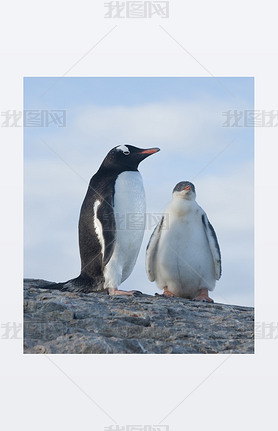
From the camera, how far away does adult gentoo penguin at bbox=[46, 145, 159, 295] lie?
23.9ft

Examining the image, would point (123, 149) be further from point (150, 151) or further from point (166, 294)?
point (166, 294)

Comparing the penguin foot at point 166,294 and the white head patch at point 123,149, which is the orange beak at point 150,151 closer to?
the white head patch at point 123,149

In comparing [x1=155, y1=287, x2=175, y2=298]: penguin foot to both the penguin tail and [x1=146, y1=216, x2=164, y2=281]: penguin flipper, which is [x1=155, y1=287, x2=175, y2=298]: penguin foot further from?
the penguin tail

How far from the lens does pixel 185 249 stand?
719 cm

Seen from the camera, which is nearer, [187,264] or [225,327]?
[225,327]

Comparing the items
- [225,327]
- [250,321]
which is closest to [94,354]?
[225,327]

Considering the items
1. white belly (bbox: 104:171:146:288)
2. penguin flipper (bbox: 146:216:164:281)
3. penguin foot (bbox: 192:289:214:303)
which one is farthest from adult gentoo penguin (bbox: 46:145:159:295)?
penguin foot (bbox: 192:289:214:303)

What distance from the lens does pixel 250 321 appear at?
21.9 ft

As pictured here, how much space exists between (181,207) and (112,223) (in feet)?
2.12

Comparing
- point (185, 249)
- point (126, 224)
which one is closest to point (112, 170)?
point (126, 224)

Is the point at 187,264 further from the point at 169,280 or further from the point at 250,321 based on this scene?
the point at 250,321

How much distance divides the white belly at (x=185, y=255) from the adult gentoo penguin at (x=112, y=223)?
13.7 inches

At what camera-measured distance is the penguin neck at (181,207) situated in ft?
23.7

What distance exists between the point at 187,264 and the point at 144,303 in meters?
0.72
